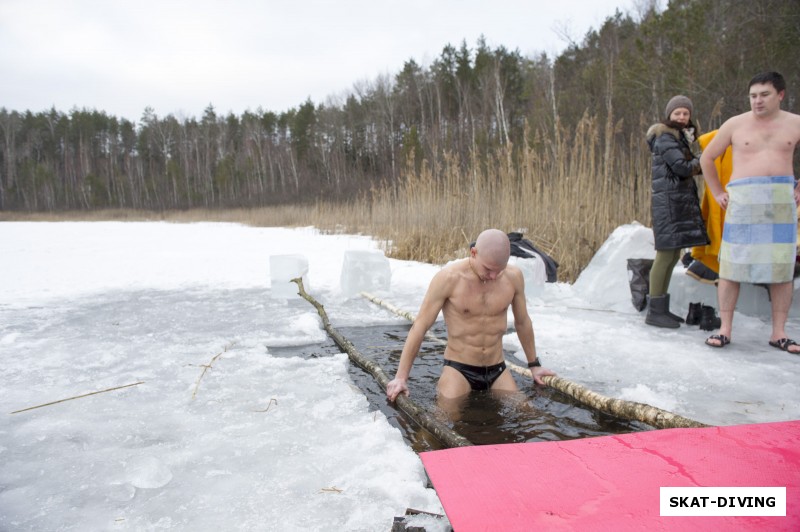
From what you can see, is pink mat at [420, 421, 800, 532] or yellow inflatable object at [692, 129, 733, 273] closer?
pink mat at [420, 421, 800, 532]

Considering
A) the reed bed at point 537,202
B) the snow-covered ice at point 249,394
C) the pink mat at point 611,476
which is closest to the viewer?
the pink mat at point 611,476

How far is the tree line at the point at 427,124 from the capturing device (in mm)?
8352

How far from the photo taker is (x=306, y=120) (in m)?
36.0

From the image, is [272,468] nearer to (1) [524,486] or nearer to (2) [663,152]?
(1) [524,486]

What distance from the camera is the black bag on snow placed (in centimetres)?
394

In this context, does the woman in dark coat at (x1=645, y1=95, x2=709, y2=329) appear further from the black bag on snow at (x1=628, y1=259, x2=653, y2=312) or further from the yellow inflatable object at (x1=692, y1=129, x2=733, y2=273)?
the black bag on snow at (x1=628, y1=259, x2=653, y2=312)

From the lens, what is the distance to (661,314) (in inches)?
143

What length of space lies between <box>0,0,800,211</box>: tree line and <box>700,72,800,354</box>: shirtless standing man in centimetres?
135

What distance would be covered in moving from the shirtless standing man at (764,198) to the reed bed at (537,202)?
2007 millimetres

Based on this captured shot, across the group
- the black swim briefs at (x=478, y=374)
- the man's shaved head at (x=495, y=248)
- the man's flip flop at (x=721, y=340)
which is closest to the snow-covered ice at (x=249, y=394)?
the man's flip flop at (x=721, y=340)

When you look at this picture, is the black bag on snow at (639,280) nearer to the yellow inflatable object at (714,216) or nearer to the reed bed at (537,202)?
the yellow inflatable object at (714,216)

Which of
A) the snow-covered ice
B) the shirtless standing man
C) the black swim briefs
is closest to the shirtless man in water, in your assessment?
the black swim briefs

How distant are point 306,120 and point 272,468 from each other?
36.6m

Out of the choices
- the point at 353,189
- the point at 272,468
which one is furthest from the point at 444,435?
the point at 353,189
